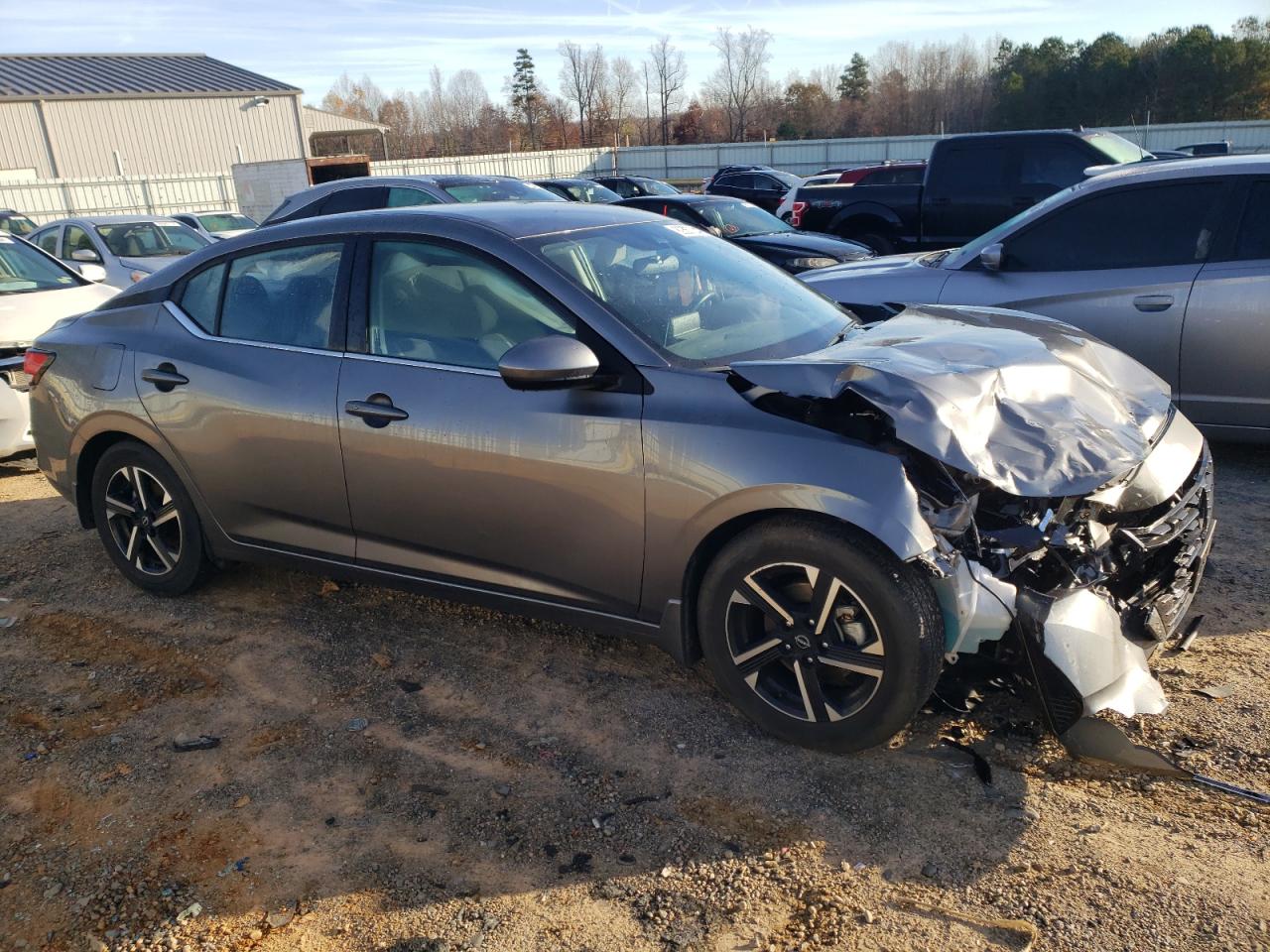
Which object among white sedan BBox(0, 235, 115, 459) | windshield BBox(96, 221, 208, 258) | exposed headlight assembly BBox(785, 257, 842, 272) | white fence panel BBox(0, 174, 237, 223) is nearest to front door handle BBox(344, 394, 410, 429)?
white sedan BBox(0, 235, 115, 459)

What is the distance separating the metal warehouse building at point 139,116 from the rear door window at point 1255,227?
3899cm

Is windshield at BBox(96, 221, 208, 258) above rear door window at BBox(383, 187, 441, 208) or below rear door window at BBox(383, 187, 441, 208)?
below

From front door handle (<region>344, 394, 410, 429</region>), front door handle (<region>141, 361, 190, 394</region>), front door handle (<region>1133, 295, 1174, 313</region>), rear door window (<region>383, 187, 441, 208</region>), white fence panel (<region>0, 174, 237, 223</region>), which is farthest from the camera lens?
white fence panel (<region>0, 174, 237, 223</region>)

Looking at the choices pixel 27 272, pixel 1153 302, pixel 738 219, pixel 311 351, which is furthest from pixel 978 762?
pixel 738 219

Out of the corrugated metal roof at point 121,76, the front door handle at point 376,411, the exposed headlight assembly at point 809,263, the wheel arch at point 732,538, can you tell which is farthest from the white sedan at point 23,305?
the corrugated metal roof at point 121,76

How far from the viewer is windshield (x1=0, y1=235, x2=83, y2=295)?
755cm

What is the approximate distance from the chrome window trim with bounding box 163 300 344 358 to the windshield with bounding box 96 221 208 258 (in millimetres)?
9758

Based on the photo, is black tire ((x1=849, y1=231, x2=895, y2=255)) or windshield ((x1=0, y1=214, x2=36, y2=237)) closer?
black tire ((x1=849, y1=231, x2=895, y2=255))

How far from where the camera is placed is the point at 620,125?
7231cm

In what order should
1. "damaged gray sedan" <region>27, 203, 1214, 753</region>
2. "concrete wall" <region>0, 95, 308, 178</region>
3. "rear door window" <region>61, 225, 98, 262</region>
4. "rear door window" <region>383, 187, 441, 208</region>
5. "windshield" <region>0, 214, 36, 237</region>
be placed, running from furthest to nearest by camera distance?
"concrete wall" <region>0, 95, 308, 178</region> < "windshield" <region>0, 214, 36, 237</region> < "rear door window" <region>61, 225, 98, 262</region> < "rear door window" <region>383, 187, 441, 208</region> < "damaged gray sedan" <region>27, 203, 1214, 753</region>

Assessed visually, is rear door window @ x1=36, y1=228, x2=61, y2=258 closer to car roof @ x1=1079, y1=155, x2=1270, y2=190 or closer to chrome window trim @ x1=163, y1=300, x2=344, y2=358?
chrome window trim @ x1=163, y1=300, x2=344, y2=358

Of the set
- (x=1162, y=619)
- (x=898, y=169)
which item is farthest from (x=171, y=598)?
(x=898, y=169)

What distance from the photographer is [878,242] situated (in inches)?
541

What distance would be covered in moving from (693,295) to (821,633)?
4.77 feet
